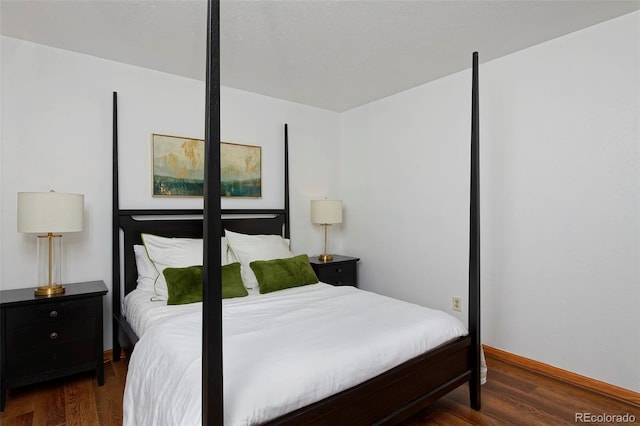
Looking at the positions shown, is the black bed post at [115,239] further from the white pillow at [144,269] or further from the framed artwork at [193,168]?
the framed artwork at [193,168]

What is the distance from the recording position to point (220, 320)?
44.3 inches

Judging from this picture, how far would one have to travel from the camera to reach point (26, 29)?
2326 mm

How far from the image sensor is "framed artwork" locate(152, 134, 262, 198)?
3.03 m

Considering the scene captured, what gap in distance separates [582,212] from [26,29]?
396cm

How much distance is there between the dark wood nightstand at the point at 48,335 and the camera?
2.09m

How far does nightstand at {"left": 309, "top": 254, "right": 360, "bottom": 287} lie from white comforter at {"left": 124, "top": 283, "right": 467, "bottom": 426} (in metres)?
1.27

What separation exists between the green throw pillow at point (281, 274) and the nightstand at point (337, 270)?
0.55 m

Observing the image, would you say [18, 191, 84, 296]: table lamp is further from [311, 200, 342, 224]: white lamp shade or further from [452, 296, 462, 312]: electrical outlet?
[452, 296, 462, 312]: electrical outlet

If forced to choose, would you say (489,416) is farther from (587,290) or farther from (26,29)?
(26,29)

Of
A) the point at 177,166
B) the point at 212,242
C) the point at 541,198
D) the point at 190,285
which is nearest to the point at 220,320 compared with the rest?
the point at 212,242

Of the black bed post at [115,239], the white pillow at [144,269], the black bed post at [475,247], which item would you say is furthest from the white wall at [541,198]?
the black bed post at [115,239]

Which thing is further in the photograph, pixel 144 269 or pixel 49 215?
pixel 144 269

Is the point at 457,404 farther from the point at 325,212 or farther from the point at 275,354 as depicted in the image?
the point at 325,212

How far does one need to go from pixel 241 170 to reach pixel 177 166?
0.62 m
